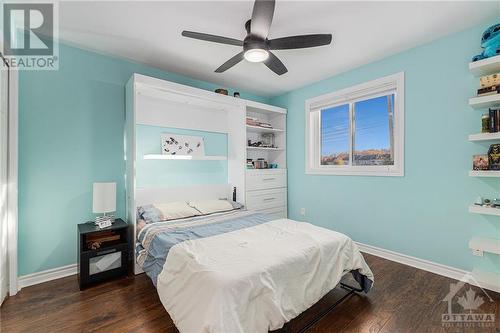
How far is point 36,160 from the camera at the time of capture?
7.72 feet

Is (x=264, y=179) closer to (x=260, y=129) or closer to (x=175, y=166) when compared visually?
(x=260, y=129)

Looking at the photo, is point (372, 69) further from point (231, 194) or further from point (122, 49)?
point (122, 49)

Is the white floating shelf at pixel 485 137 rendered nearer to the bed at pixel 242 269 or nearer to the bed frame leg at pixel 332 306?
the bed at pixel 242 269

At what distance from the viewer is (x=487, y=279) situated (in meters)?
2.17

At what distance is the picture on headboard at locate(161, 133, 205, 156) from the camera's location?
311 centimetres

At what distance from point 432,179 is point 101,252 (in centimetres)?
359

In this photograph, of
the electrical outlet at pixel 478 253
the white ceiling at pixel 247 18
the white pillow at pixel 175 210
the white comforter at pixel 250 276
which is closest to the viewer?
the white comforter at pixel 250 276

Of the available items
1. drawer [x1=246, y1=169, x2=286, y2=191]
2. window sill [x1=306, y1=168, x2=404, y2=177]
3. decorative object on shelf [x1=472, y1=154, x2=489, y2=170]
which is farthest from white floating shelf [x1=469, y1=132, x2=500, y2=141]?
drawer [x1=246, y1=169, x2=286, y2=191]

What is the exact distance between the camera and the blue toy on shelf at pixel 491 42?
200cm

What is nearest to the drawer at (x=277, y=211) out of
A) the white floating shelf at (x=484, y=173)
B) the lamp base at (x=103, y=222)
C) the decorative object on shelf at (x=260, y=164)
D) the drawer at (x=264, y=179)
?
the drawer at (x=264, y=179)

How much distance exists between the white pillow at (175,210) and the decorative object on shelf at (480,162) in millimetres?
2940

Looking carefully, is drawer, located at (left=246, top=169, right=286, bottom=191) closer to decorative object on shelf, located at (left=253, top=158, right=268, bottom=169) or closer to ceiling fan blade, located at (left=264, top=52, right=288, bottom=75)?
decorative object on shelf, located at (left=253, top=158, right=268, bottom=169)

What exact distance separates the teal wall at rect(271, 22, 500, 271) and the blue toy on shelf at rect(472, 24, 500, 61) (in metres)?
0.18

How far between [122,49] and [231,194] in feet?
7.87
